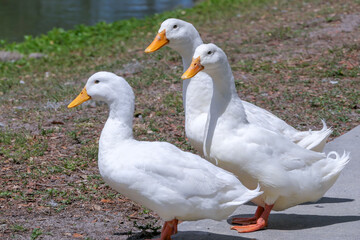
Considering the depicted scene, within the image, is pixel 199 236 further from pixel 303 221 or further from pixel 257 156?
pixel 303 221

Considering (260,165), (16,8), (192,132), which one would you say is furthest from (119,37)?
(260,165)

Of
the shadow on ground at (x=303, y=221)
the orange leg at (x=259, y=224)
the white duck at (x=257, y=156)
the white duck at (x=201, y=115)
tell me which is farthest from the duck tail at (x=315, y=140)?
the orange leg at (x=259, y=224)

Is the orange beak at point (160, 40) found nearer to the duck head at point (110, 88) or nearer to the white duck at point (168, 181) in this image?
the duck head at point (110, 88)

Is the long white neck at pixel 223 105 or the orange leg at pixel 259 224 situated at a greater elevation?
the long white neck at pixel 223 105

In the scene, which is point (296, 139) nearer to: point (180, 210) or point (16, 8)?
point (180, 210)

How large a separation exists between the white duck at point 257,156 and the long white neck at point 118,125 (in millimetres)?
587

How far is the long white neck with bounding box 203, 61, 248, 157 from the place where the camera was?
Answer: 14.6 feet

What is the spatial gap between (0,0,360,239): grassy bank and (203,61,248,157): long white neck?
0.88 metres

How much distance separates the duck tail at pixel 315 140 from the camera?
4855 mm

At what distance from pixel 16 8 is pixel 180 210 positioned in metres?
15.1

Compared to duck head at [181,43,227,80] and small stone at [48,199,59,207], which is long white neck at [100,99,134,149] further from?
small stone at [48,199,59,207]

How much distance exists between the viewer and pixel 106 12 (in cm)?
1703

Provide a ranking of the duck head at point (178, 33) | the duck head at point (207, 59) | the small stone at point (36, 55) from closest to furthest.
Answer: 1. the duck head at point (207, 59)
2. the duck head at point (178, 33)
3. the small stone at point (36, 55)

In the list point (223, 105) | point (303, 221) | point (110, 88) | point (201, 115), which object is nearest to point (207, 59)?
point (223, 105)
